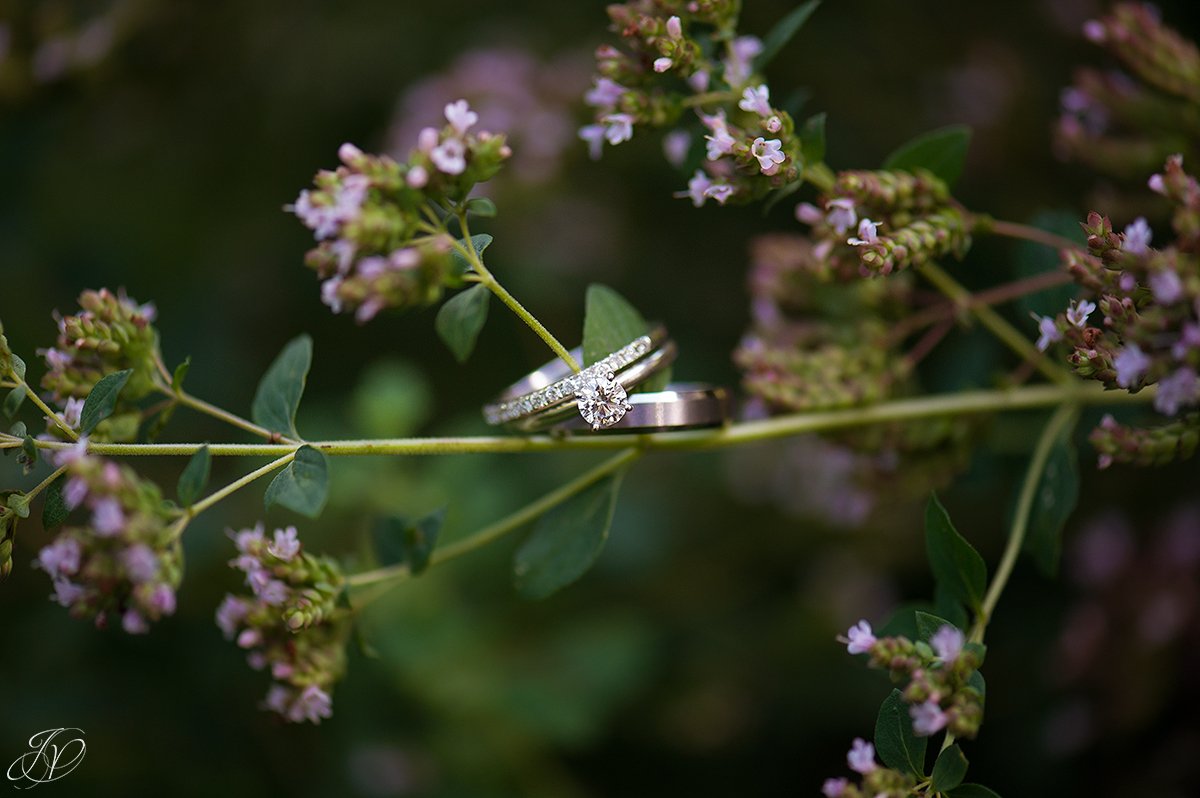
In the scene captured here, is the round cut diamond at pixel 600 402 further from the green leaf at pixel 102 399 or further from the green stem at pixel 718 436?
the green leaf at pixel 102 399

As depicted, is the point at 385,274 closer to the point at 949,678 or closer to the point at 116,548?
the point at 116,548

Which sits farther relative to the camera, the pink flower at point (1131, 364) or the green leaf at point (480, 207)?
the green leaf at point (480, 207)

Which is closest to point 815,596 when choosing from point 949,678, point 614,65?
point 949,678

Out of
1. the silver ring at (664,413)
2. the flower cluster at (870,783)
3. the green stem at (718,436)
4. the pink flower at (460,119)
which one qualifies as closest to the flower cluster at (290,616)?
the green stem at (718,436)

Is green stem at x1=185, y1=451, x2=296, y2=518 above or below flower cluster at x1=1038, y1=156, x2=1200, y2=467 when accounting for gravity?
below

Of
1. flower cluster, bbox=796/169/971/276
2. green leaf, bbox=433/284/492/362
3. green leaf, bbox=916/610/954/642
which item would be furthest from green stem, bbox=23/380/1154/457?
green leaf, bbox=916/610/954/642

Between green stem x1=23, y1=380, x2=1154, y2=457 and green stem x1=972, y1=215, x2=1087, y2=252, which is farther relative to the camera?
green stem x1=972, y1=215, x2=1087, y2=252

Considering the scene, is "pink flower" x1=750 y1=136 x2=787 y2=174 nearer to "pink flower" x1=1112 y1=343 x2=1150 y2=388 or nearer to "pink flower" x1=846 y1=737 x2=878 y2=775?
"pink flower" x1=1112 y1=343 x2=1150 y2=388
